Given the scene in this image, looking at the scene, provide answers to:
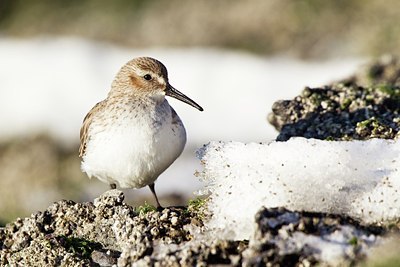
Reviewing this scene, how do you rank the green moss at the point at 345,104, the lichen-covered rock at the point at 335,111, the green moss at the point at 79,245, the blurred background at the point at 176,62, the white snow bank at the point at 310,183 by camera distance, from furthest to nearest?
the blurred background at the point at 176,62 → the green moss at the point at 345,104 → the lichen-covered rock at the point at 335,111 → the green moss at the point at 79,245 → the white snow bank at the point at 310,183

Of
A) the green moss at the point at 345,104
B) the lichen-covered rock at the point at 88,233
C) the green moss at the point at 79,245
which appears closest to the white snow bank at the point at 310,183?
the lichen-covered rock at the point at 88,233

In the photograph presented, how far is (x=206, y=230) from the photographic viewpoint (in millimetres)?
5477

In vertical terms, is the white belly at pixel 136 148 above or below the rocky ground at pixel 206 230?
above

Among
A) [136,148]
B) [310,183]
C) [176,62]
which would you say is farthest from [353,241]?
[176,62]

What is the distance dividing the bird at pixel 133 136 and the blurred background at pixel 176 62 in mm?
5650

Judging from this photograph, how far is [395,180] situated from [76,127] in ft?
38.9

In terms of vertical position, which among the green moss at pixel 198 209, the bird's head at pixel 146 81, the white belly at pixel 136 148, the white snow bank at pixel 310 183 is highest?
the bird's head at pixel 146 81

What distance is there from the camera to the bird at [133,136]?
6996mm

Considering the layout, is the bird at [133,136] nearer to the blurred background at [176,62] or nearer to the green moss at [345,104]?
the green moss at [345,104]

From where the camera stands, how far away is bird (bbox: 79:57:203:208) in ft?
23.0

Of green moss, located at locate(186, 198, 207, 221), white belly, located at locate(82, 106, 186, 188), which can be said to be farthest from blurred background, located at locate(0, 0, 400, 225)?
green moss, located at locate(186, 198, 207, 221)

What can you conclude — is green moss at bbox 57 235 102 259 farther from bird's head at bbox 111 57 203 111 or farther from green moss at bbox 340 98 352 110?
green moss at bbox 340 98 352 110

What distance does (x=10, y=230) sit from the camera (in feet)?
21.8

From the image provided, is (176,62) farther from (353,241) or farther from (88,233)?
(353,241)
